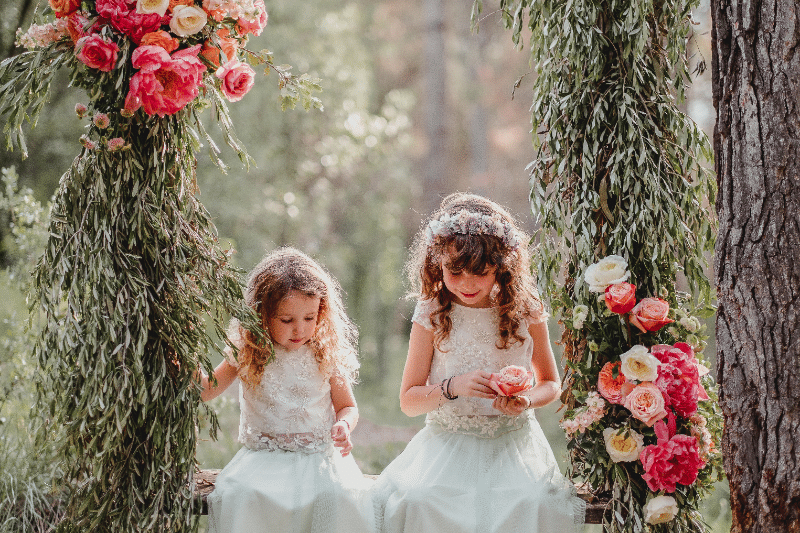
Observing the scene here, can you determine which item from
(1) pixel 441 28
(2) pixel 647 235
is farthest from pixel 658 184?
(1) pixel 441 28

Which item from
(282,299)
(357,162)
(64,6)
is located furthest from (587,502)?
(357,162)

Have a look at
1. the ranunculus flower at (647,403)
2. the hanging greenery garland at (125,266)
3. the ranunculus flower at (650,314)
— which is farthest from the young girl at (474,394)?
the hanging greenery garland at (125,266)

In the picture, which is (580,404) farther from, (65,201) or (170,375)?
(65,201)

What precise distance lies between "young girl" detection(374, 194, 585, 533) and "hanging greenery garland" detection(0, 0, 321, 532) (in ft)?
2.35

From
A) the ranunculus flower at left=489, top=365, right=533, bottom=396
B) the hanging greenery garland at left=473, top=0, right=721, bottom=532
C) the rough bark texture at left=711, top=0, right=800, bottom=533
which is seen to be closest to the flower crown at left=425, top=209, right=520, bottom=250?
the hanging greenery garland at left=473, top=0, right=721, bottom=532

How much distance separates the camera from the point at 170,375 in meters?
2.30

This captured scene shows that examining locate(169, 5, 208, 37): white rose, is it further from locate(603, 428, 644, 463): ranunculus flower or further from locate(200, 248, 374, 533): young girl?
locate(603, 428, 644, 463): ranunculus flower

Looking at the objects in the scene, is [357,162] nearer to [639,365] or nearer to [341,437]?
[341,437]

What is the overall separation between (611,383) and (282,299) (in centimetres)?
116

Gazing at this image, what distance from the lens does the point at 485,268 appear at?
258 centimetres

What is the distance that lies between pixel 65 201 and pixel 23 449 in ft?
4.73

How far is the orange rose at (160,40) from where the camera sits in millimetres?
2164

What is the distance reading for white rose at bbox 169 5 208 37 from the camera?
86.1 inches

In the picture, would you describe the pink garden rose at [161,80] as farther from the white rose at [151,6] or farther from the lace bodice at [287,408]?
the lace bodice at [287,408]
